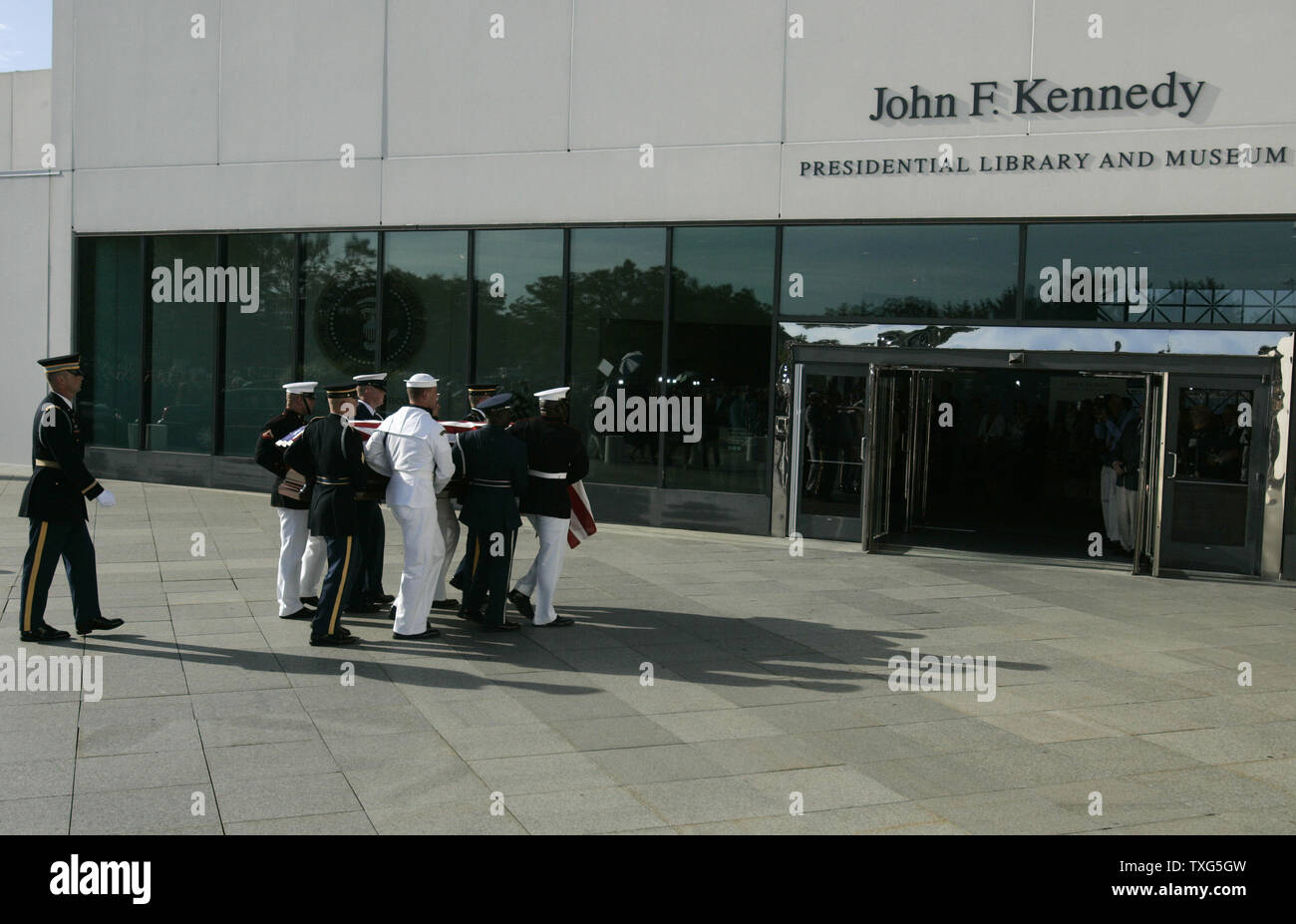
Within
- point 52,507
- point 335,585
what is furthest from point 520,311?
point 52,507

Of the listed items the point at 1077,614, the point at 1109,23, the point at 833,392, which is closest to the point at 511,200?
the point at 833,392

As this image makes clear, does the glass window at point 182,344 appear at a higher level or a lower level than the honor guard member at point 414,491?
higher

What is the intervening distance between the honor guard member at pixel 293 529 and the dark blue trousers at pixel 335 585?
2.61ft

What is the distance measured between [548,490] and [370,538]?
5.29 ft

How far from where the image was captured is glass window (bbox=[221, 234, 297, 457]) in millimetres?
17438

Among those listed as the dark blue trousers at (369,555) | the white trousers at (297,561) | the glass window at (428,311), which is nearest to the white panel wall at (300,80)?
the glass window at (428,311)

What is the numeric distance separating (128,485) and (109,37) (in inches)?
257

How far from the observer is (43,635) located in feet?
27.2

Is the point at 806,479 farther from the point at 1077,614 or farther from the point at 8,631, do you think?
the point at 8,631

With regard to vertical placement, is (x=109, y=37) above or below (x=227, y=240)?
above

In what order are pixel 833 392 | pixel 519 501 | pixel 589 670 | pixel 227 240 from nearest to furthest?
pixel 589 670 → pixel 519 501 → pixel 833 392 → pixel 227 240

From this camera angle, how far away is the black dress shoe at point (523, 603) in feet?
31.2

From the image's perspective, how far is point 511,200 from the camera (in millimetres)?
15617

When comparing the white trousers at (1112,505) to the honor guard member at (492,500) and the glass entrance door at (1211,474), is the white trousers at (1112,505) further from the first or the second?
the honor guard member at (492,500)
